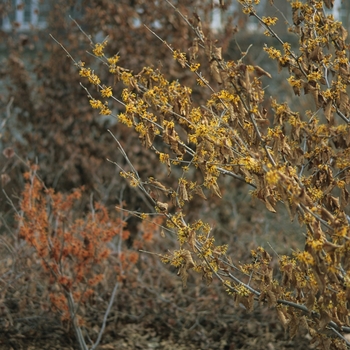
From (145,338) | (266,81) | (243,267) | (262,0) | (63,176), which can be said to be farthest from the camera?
(262,0)

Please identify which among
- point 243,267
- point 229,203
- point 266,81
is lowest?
point 229,203

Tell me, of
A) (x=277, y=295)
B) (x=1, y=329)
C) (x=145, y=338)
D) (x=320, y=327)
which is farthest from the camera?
(x=145, y=338)

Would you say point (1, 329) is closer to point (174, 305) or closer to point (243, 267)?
point (174, 305)

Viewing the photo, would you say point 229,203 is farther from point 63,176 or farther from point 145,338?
point 145,338

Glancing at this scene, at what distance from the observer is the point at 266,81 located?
432 inches

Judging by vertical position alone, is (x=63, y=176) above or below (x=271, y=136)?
below

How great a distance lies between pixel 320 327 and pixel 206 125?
3.10 feet

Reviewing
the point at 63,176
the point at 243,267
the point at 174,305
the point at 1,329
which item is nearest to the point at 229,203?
the point at 63,176

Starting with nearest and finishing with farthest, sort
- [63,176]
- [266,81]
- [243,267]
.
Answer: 1. [243,267]
2. [63,176]
3. [266,81]

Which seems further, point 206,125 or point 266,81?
point 266,81

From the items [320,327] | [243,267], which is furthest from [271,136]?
[320,327]

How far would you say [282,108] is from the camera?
3.27 metres

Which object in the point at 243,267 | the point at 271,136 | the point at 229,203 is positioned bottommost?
the point at 229,203

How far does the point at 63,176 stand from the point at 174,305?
11.1 feet
